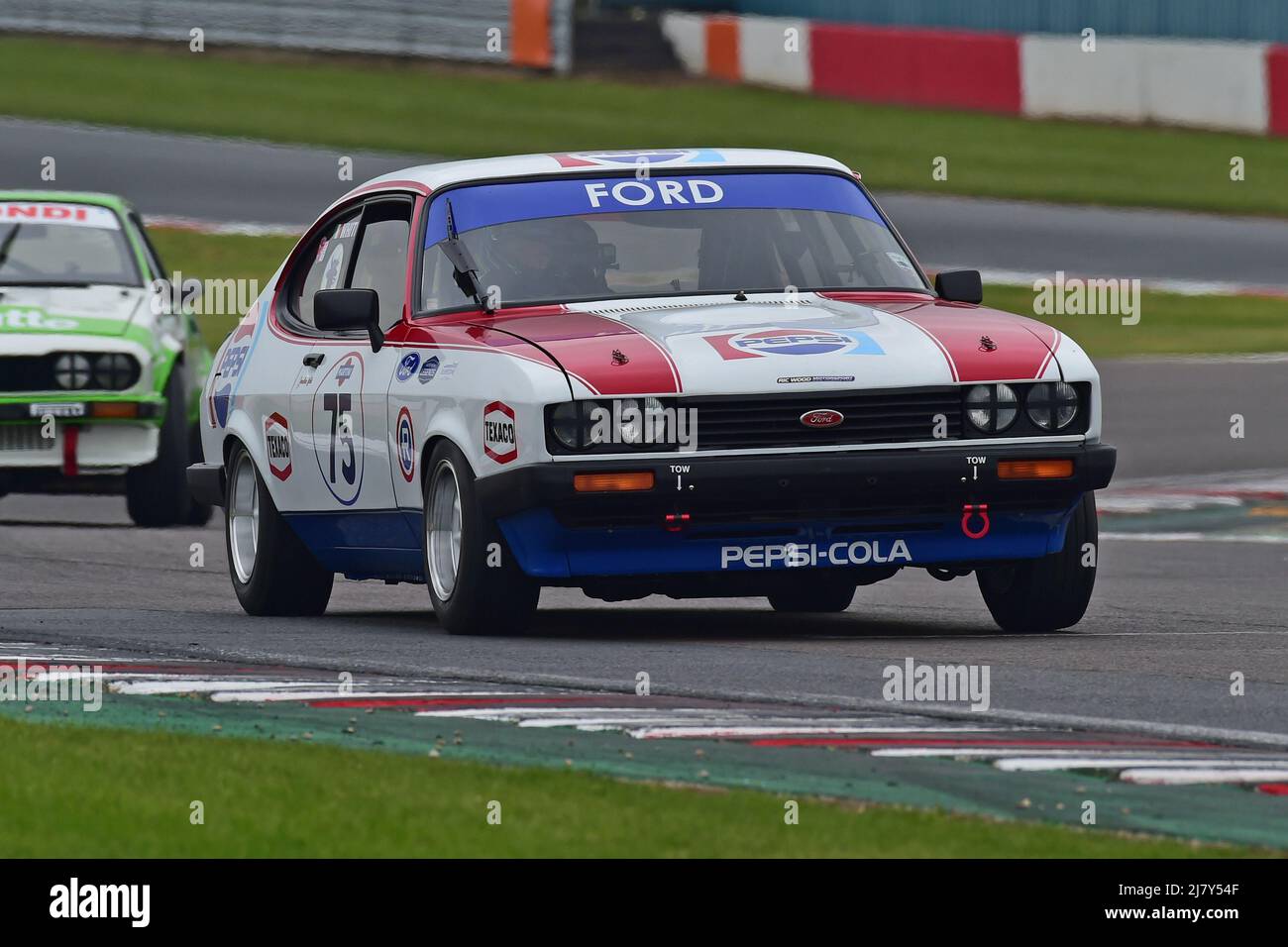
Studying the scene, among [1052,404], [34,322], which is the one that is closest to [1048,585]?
[1052,404]

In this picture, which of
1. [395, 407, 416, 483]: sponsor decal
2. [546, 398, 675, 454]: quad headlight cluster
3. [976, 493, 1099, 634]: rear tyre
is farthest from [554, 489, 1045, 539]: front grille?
[395, 407, 416, 483]: sponsor decal

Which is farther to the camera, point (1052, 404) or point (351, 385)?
point (351, 385)

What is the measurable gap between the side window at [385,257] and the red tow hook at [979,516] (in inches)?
90.0

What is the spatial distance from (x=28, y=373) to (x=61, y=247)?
1122 mm

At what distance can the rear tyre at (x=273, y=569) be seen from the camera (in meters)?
11.0

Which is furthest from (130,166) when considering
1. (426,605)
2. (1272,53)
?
(426,605)

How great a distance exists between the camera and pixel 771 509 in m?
9.00

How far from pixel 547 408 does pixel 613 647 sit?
84 centimetres

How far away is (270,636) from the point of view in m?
9.68

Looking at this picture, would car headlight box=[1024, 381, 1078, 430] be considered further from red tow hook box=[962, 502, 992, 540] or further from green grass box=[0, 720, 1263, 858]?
green grass box=[0, 720, 1263, 858]

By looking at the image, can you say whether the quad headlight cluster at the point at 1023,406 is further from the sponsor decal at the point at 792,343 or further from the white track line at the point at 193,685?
the white track line at the point at 193,685

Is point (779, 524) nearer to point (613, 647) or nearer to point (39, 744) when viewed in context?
point (613, 647)

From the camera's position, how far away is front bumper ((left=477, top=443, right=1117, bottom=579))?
8914 mm

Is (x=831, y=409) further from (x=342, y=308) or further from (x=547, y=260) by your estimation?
(x=342, y=308)
